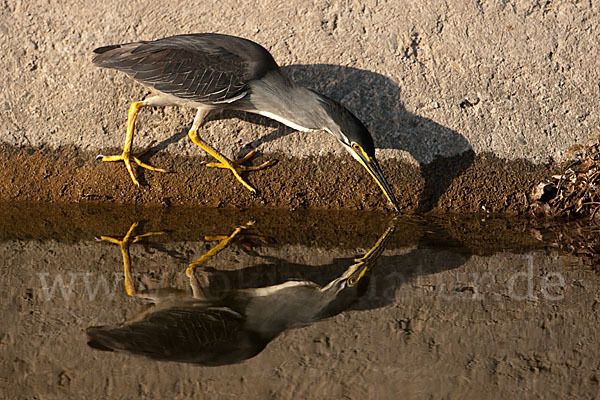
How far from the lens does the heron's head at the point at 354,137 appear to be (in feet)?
16.7

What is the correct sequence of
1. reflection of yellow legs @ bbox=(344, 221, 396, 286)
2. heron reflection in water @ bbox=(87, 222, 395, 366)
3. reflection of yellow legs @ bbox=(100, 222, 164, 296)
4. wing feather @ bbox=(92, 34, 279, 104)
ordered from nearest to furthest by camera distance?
1. heron reflection in water @ bbox=(87, 222, 395, 366)
2. reflection of yellow legs @ bbox=(100, 222, 164, 296)
3. reflection of yellow legs @ bbox=(344, 221, 396, 286)
4. wing feather @ bbox=(92, 34, 279, 104)

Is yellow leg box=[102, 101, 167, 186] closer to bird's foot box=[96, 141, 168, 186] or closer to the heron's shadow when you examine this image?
bird's foot box=[96, 141, 168, 186]

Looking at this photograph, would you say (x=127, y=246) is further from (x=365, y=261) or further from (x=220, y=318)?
(x=365, y=261)

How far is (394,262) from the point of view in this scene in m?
4.62

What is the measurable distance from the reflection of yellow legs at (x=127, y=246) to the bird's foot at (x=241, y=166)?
29.0 inches

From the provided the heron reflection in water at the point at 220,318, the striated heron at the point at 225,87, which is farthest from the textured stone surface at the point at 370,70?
the heron reflection in water at the point at 220,318

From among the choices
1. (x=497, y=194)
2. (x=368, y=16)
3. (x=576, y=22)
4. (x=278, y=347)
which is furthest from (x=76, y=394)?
(x=576, y=22)

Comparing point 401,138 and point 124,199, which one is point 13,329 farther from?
point 401,138

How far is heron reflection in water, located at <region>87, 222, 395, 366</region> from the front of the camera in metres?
3.62

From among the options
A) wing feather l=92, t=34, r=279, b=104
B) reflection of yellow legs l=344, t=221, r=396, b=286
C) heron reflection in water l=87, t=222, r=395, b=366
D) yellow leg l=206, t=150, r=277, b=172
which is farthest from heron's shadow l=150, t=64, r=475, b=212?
heron reflection in water l=87, t=222, r=395, b=366

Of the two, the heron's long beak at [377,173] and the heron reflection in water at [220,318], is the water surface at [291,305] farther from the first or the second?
the heron's long beak at [377,173]

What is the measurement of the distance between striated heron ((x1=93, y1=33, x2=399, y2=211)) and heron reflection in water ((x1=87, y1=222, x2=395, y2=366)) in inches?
41.3

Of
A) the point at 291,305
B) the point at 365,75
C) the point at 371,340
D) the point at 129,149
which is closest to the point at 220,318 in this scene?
the point at 291,305

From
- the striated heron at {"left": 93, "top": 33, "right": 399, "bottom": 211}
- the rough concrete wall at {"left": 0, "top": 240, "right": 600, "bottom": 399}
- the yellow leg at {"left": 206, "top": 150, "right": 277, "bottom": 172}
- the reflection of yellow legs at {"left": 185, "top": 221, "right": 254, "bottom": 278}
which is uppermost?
the striated heron at {"left": 93, "top": 33, "right": 399, "bottom": 211}
